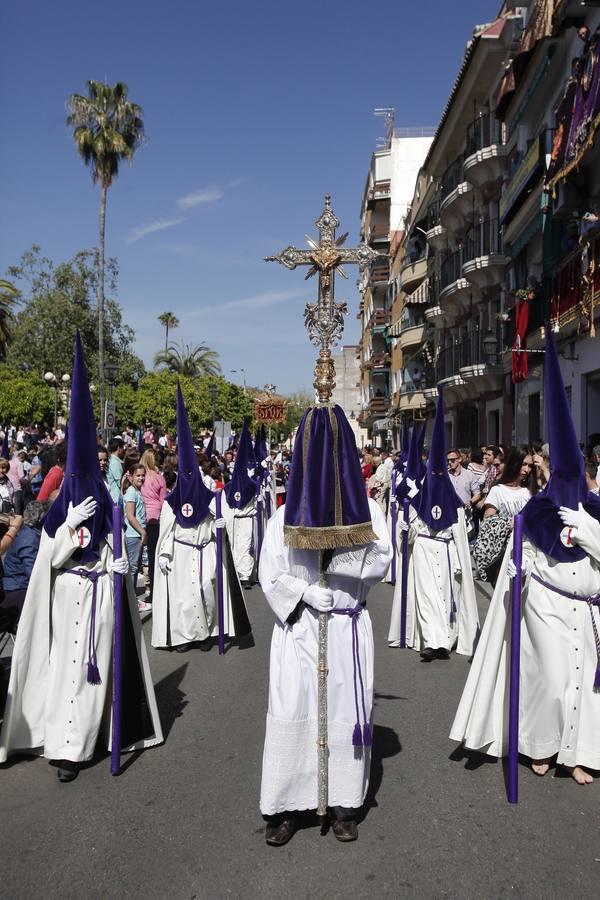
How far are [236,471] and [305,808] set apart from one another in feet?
25.3

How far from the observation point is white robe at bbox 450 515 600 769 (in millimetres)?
4836

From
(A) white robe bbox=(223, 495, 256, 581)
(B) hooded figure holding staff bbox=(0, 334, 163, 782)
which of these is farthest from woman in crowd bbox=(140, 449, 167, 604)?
(B) hooded figure holding staff bbox=(0, 334, 163, 782)

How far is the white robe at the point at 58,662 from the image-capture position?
5066 millimetres

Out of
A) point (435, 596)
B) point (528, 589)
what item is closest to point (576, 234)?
point (435, 596)

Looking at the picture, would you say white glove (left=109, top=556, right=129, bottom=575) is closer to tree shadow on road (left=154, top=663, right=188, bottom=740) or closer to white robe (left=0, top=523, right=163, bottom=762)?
white robe (left=0, top=523, right=163, bottom=762)

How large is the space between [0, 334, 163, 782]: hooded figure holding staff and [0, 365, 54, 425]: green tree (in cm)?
3211

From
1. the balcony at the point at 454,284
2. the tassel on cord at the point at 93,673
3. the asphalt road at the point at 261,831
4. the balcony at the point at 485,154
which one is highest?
the balcony at the point at 485,154

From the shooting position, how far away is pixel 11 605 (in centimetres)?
605

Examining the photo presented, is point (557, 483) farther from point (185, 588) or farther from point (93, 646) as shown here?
point (185, 588)

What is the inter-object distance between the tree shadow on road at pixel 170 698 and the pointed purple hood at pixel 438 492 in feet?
9.15

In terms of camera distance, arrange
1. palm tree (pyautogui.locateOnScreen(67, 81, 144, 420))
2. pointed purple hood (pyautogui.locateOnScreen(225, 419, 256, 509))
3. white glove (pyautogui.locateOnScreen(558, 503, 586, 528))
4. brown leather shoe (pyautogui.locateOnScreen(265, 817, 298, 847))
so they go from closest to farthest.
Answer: brown leather shoe (pyautogui.locateOnScreen(265, 817, 298, 847)), white glove (pyautogui.locateOnScreen(558, 503, 586, 528)), pointed purple hood (pyautogui.locateOnScreen(225, 419, 256, 509)), palm tree (pyautogui.locateOnScreen(67, 81, 144, 420))

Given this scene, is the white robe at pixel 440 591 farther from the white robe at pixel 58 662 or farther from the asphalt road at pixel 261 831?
the white robe at pixel 58 662

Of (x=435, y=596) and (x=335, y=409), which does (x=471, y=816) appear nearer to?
(x=335, y=409)

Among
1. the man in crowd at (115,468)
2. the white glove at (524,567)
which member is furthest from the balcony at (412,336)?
the white glove at (524,567)
